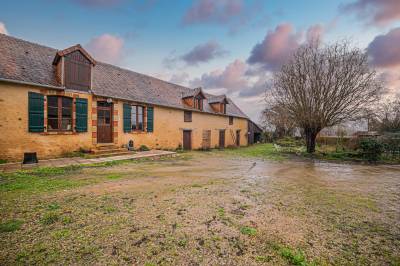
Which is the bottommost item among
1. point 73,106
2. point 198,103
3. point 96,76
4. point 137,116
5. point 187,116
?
point 137,116

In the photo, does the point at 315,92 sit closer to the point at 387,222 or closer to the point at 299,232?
the point at 387,222

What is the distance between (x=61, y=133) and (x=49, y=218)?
7580mm

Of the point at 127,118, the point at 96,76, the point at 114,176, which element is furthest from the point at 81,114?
the point at 114,176

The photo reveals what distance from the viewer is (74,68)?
32.7 ft

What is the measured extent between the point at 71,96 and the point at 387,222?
42.0 ft

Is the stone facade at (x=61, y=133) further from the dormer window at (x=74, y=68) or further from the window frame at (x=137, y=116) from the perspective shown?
the dormer window at (x=74, y=68)

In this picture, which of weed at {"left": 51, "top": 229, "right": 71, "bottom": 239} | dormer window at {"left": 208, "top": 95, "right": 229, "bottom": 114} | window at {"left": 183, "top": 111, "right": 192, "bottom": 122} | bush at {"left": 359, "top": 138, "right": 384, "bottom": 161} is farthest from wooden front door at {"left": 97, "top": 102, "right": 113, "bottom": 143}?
bush at {"left": 359, "top": 138, "right": 384, "bottom": 161}

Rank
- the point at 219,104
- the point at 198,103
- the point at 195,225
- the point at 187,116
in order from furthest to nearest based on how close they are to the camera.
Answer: the point at 219,104 → the point at 198,103 → the point at 187,116 → the point at 195,225

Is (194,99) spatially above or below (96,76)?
below

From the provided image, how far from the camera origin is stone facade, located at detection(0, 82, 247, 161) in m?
7.89

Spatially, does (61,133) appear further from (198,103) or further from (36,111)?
(198,103)

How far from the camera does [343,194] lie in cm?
529

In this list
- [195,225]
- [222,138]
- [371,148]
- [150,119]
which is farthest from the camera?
[222,138]

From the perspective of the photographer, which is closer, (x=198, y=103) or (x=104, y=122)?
(x=104, y=122)
